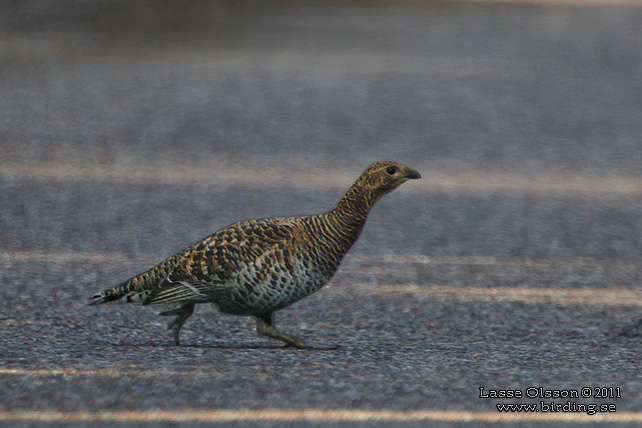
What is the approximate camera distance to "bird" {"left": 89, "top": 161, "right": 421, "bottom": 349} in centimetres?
422

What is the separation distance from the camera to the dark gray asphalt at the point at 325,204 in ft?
13.5

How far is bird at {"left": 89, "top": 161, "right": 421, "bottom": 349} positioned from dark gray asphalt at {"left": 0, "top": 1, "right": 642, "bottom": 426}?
0.22 metres

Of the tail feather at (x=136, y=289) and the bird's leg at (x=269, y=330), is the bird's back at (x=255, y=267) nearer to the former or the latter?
the tail feather at (x=136, y=289)

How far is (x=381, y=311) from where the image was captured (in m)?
5.38

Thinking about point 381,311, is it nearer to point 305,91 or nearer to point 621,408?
point 621,408

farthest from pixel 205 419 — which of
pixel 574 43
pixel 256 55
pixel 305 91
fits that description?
pixel 574 43

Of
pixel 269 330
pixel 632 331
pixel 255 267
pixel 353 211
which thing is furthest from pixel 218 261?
pixel 632 331

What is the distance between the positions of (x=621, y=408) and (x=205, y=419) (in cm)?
146

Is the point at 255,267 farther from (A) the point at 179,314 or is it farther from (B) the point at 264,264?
(A) the point at 179,314

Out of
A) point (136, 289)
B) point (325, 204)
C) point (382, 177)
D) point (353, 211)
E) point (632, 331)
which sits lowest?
point (632, 331)

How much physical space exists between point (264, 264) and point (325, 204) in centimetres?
351

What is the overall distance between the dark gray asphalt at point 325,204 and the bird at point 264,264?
22cm

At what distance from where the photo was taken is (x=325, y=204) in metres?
7.70

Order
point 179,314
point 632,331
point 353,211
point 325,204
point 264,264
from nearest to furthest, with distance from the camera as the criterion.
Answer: point 264,264 < point 353,211 < point 179,314 < point 632,331 < point 325,204
